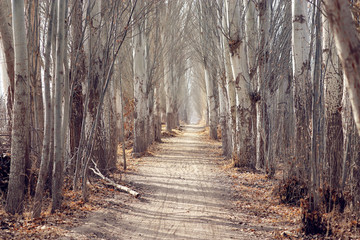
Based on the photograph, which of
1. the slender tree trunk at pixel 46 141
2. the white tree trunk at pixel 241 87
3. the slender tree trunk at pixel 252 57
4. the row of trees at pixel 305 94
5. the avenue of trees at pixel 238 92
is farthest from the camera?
the slender tree trunk at pixel 252 57

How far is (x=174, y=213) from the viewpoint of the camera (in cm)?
544

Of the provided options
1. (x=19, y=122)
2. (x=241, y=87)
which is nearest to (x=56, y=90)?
(x=19, y=122)

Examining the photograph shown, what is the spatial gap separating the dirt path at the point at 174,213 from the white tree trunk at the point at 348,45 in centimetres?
256

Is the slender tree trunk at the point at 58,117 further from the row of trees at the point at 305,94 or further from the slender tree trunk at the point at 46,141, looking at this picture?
the row of trees at the point at 305,94

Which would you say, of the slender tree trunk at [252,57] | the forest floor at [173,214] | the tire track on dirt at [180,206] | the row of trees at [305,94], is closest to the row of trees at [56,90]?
the forest floor at [173,214]

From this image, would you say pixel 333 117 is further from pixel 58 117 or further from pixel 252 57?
pixel 252 57

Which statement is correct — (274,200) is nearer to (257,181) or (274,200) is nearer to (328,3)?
(257,181)

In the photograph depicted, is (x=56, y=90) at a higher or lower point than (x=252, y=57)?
lower

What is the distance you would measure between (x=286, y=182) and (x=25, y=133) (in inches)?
162

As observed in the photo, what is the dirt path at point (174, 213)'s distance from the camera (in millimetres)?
4426

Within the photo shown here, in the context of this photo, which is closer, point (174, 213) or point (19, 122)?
Result: point (19, 122)

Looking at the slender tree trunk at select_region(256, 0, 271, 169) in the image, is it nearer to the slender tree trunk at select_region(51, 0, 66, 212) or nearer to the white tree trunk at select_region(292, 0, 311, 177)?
the white tree trunk at select_region(292, 0, 311, 177)

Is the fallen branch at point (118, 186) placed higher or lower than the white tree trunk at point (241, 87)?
lower

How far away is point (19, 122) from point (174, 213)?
260 centimetres
